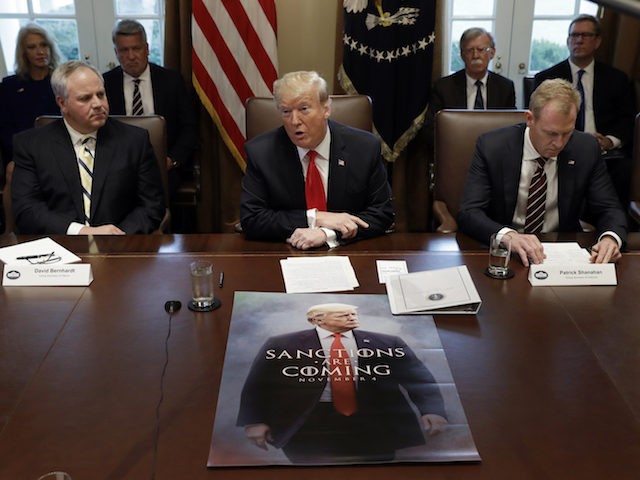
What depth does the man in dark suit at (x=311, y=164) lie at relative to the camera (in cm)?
230

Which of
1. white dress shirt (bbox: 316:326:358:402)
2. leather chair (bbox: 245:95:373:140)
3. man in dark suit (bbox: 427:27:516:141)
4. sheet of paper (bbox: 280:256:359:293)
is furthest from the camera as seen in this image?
man in dark suit (bbox: 427:27:516:141)

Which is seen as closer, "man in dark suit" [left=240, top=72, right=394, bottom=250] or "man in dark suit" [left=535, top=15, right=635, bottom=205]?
"man in dark suit" [left=240, top=72, right=394, bottom=250]

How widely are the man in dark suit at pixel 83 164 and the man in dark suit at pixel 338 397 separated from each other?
135cm

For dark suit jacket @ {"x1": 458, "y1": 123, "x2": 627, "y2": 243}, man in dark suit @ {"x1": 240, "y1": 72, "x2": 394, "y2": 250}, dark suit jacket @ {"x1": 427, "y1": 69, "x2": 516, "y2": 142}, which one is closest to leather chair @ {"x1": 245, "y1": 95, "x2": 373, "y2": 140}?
man in dark suit @ {"x1": 240, "y1": 72, "x2": 394, "y2": 250}

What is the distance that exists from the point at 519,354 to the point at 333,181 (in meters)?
1.18

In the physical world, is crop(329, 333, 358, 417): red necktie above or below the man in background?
below

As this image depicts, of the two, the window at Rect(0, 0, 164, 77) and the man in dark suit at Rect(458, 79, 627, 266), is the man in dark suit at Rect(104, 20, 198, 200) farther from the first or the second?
the man in dark suit at Rect(458, 79, 627, 266)

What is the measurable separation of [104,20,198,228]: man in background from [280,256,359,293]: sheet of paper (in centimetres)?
197

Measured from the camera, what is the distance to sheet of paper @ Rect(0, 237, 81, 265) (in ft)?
6.10

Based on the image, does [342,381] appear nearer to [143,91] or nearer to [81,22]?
[143,91]

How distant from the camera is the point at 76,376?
1.29m

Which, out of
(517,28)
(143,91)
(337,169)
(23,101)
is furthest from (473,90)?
(23,101)

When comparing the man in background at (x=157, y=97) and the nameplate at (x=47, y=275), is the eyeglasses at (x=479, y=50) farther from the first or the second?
the nameplate at (x=47, y=275)

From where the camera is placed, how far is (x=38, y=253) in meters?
1.92
